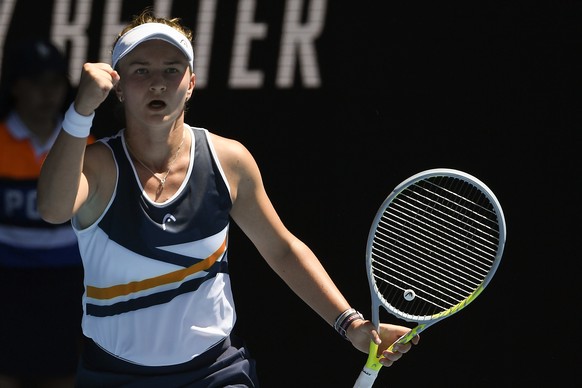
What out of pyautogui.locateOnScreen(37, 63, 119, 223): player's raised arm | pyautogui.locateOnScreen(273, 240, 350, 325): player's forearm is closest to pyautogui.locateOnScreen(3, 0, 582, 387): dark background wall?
pyautogui.locateOnScreen(273, 240, 350, 325): player's forearm

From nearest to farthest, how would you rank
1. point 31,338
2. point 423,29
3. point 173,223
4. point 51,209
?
1. point 51,209
2. point 173,223
3. point 31,338
4. point 423,29

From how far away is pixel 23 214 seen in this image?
378 centimetres

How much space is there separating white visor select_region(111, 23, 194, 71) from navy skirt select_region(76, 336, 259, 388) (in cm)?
71

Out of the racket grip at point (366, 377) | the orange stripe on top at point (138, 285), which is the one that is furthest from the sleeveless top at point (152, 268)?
the racket grip at point (366, 377)

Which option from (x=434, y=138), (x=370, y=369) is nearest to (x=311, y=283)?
(x=370, y=369)

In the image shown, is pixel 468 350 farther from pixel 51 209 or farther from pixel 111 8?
pixel 51 209

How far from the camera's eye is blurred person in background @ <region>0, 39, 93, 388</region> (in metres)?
3.79

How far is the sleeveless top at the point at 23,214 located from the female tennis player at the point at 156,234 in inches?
27.0

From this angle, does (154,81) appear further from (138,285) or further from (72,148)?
(138,285)

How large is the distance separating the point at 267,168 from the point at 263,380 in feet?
2.58

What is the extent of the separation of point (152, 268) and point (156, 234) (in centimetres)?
8

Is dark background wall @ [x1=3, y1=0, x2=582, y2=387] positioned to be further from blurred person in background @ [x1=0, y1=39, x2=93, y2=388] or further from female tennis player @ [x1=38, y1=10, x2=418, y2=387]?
female tennis player @ [x1=38, y1=10, x2=418, y2=387]

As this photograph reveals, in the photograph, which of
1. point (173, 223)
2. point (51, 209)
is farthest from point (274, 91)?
point (51, 209)

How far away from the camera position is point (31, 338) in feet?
12.8
